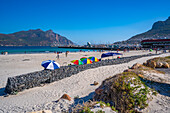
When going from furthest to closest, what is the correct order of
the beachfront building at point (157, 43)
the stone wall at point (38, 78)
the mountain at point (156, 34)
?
the mountain at point (156, 34) → the beachfront building at point (157, 43) → the stone wall at point (38, 78)

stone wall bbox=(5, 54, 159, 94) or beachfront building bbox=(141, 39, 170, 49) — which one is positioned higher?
beachfront building bbox=(141, 39, 170, 49)

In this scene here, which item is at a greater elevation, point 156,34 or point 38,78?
point 156,34

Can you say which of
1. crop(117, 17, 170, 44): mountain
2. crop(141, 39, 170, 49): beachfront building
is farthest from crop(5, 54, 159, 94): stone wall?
crop(117, 17, 170, 44): mountain

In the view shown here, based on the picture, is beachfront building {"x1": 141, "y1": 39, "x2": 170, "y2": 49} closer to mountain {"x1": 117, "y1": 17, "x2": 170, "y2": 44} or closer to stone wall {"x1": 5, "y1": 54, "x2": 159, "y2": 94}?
mountain {"x1": 117, "y1": 17, "x2": 170, "y2": 44}

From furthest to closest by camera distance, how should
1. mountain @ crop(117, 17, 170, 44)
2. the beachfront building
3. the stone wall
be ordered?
mountain @ crop(117, 17, 170, 44), the beachfront building, the stone wall

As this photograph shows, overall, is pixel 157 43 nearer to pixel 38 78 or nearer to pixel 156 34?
pixel 156 34

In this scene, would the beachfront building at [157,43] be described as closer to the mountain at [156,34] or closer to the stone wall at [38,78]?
the mountain at [156,34]

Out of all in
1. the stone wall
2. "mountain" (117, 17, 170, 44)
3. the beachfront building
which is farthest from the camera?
"mountain" (117, 17, 170, 44)

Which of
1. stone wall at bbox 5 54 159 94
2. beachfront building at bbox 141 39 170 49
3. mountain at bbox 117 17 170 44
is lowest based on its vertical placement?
stone wall at bbox 5 54 159 94

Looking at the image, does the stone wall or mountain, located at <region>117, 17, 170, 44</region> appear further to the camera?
mountain, located at <region>117, 17, 170, 44</region>

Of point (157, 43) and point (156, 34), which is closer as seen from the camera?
point (157, 43)

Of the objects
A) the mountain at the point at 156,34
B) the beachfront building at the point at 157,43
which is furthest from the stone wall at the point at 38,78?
the mountain at the point at 156,34

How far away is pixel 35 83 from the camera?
8391mm

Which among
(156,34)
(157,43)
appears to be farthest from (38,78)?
(156,34)
